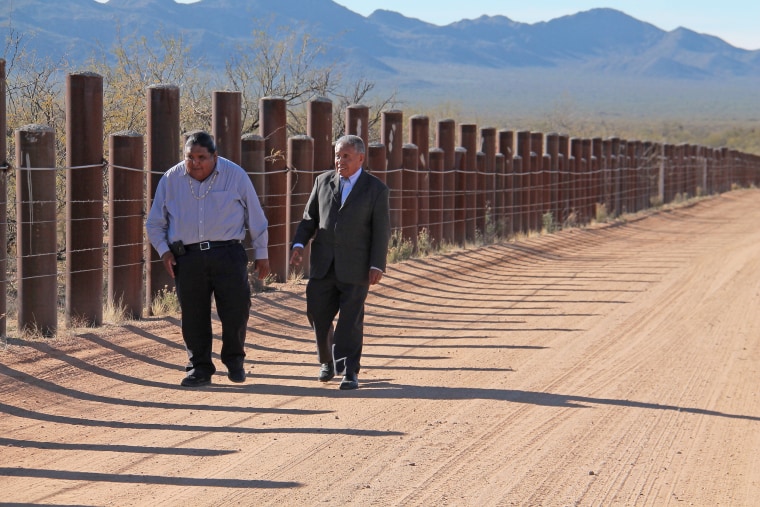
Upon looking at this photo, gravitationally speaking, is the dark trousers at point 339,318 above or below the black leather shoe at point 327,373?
above

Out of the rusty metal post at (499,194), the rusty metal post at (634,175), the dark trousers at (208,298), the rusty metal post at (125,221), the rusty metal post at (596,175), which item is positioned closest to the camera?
the dark trousers at (208,298)

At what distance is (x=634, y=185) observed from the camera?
107 ft

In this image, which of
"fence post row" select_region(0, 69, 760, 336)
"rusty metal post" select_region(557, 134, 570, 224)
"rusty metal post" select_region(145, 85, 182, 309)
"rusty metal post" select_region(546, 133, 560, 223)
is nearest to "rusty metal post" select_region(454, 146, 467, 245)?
"fence post row" select_region(0, 69, 760, 336)

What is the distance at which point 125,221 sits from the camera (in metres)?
10.9

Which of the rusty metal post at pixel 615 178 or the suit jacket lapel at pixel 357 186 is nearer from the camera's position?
the suit jacket lapel at pixel 357 186

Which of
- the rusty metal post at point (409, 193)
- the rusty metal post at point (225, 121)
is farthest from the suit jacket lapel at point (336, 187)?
the rusty metal post at point (409, 193)

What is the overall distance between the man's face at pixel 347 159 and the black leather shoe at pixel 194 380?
1667mm

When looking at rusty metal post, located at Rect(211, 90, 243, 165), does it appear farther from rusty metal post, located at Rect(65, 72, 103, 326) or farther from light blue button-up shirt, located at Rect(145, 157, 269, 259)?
light blue button-up shirt, located at Rect(145, 157, 269, 259)

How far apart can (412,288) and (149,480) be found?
855 centimetres

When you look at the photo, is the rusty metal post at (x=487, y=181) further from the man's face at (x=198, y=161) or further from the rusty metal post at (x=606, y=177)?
the man's face at (x=198, y=161)

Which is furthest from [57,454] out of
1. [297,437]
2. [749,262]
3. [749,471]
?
[749,262]

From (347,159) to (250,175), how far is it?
4476mm

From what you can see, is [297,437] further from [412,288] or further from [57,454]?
[412,288]

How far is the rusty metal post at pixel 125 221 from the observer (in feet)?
35.4
